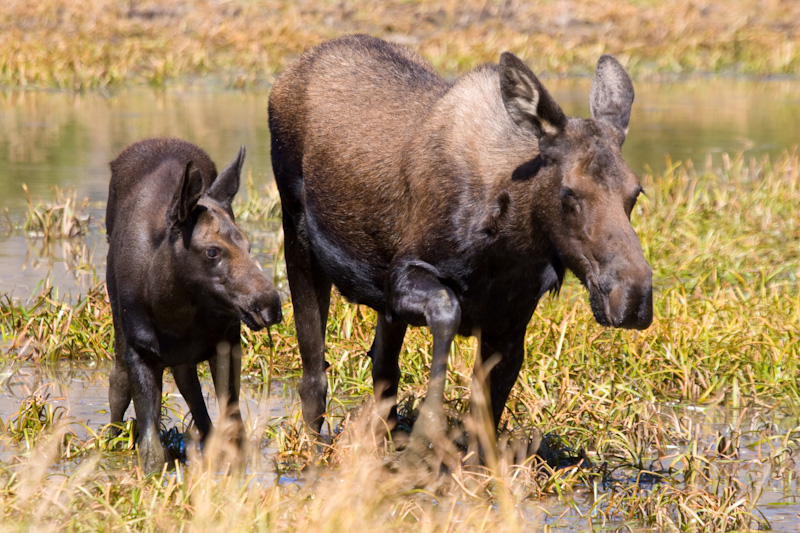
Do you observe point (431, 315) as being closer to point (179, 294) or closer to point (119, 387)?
point (179, 294)

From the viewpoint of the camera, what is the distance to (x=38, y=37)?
23.0 metres

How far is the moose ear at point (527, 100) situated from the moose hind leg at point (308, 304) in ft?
6.61

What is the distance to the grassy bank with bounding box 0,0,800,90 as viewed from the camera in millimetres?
21703

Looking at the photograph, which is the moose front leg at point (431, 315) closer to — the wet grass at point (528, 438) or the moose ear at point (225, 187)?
the wet grass at point (528, 438)

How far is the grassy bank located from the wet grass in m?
14.0

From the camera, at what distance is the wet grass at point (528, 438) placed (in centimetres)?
488

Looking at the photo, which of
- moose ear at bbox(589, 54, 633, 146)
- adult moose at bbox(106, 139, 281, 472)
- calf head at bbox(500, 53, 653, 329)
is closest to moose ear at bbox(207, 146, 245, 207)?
adult moose at bbox(106, 139, 281, 472)

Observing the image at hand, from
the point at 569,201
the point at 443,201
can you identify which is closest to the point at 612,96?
the point at 569,201

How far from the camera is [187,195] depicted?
18.6ft

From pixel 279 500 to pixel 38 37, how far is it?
19.8 m

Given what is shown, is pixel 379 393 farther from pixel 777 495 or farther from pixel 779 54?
pixel 779 54

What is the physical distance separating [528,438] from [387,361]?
84cm

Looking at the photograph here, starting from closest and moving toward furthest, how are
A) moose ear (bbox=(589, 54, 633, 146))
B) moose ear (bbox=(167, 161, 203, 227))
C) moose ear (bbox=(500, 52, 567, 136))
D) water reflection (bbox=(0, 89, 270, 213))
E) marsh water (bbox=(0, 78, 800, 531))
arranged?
moose ear (bbox=(500, 52, 567, 136)), moose ear (bbox=(589, 54, 633, 146)), moose ear (bbox=(167, 161, 203, 227)), marsh water (bbox=(0, 78, 800, 531)), water reflection (bbox=(0, 89, 270, 213))

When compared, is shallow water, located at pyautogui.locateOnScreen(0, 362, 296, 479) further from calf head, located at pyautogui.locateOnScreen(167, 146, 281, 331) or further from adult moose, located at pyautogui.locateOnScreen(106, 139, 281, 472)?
calf head, located at pyautogui.locateOnScreen(167, 146, 281, 331)
